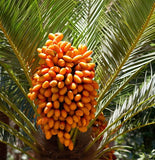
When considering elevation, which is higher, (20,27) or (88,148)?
(20,27)

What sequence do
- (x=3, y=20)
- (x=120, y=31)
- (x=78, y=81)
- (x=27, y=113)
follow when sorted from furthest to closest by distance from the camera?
(x=27, y=113), (x=120, y=31), (x=3, y=20), (x=78, y=81)

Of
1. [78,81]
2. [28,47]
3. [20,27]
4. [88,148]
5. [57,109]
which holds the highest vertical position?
[20,27]

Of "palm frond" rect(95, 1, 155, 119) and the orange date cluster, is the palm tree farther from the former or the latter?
the orange date cluster

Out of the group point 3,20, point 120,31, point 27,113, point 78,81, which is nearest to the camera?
point 78,81

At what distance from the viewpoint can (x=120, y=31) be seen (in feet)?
8.40

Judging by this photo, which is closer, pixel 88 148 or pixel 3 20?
pixel 3 20

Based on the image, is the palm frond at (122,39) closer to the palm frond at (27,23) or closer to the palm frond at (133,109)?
the palm frond at (133,109)

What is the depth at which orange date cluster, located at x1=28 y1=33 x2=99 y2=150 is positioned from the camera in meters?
2.26

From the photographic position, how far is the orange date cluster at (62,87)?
2.26 meters

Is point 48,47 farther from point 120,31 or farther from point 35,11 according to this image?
point 120,31

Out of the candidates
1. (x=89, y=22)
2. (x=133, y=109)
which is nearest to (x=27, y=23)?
(x=89, y=22)

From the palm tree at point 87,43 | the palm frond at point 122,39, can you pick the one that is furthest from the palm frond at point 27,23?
the palm frond at point 122,39

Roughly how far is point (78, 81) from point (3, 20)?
79 centimetres

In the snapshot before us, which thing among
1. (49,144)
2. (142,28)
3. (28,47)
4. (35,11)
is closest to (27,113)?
(49,144)
